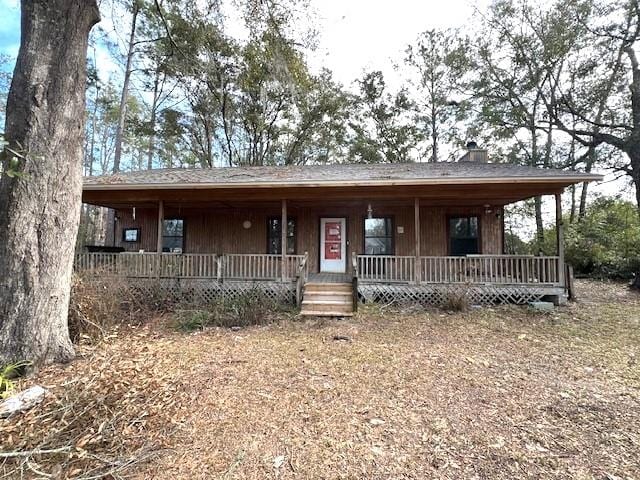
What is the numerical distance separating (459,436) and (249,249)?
9228mm

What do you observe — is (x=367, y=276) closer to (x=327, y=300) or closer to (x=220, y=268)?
(x=327, y=300)

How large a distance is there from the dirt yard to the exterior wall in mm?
→ 5251

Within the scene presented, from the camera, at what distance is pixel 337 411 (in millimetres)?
3160

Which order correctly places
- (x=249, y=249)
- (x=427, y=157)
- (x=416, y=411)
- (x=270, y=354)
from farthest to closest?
(x=427, y=157) → (x=249, y=249) → (x=270, y=354) → (x=416, y=411)

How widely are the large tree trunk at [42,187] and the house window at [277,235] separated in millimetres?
6826

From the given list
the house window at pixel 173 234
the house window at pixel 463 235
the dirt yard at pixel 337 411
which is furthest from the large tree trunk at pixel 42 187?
the house window at pixel 463 235

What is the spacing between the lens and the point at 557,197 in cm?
822

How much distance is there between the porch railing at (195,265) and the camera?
8750mm

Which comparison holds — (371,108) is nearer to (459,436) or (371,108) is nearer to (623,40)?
(623,40)

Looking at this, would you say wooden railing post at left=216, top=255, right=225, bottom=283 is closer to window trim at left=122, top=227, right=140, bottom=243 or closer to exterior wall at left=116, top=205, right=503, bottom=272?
exterior wall at left=116, top=205, right=503, bottom=272

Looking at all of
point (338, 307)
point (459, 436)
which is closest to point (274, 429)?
point (459, 436)

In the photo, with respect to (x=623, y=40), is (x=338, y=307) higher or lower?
lower

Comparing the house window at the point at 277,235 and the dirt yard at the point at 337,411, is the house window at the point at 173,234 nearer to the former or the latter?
the house window at the point at 277,235

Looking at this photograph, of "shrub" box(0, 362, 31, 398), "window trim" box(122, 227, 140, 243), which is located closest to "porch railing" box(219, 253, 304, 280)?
"window trim" box(122, 227, 140, 243)
